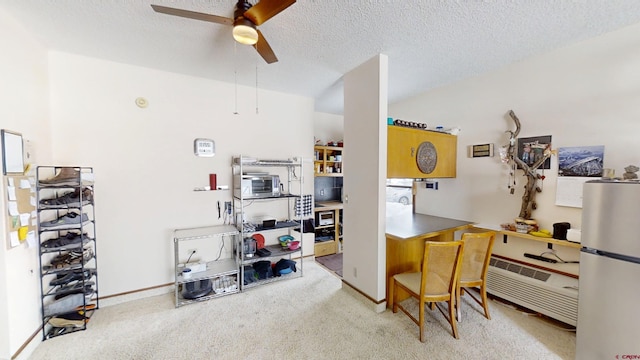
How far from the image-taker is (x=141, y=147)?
9.13ft

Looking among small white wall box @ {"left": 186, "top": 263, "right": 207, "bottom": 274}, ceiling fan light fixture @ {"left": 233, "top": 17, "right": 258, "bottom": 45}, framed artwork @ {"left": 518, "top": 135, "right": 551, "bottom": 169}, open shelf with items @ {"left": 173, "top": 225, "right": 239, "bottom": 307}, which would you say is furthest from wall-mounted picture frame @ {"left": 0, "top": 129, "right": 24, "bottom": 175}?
framed artwork @ {"left": 518, "top": 135, "right": 551, "bottom": 169}

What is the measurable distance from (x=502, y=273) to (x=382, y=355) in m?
1.67

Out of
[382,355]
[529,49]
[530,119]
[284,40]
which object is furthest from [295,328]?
[529,49]

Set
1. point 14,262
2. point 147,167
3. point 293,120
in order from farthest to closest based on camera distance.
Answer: point 293,120 < point 147,167 < point 14,262

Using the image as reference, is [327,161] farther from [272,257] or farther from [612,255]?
[612,255]

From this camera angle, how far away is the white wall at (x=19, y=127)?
1.77 m

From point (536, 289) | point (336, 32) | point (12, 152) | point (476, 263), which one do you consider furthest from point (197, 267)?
point (536, 289)

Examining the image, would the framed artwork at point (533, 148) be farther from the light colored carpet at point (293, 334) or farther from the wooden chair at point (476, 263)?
the light colored carpet at point (293, 334)

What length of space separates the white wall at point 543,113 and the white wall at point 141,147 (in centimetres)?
291

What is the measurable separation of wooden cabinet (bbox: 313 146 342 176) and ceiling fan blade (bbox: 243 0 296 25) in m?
2.66

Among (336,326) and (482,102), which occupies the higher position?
(482,102)

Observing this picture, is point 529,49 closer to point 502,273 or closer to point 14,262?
point 502,273

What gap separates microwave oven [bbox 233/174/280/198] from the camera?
309 cm

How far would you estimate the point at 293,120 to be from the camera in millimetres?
3766
